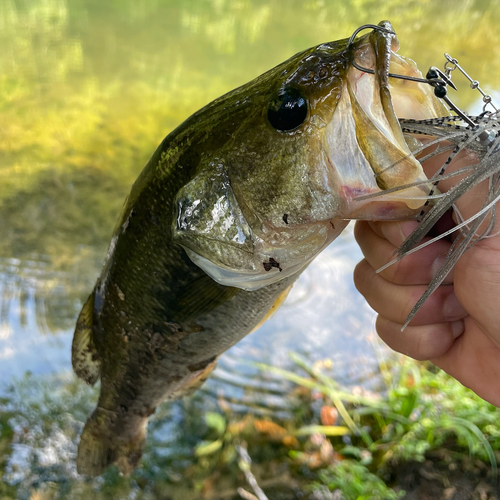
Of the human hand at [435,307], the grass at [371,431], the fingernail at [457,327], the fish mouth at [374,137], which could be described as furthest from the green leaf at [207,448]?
the fish mouth at [374,137]

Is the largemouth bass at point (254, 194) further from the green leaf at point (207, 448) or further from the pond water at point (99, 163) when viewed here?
the pond water at point (99, 163)

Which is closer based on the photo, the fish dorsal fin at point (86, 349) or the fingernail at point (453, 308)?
the fingernail at point (453, 308)

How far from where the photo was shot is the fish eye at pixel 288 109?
33.6 inches

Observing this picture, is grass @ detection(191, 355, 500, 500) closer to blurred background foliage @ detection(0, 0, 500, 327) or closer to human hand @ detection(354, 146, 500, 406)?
human hand @ detection(354, 146, 500, 406)

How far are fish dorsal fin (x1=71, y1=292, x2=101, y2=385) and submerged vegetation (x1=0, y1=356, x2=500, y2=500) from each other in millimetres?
1324

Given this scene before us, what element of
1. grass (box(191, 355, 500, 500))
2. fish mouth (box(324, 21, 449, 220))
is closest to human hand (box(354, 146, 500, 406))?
fish mouth (box(324, 21, 449, 220))

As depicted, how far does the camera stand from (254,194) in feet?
3.07

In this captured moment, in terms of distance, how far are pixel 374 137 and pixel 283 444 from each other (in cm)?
240

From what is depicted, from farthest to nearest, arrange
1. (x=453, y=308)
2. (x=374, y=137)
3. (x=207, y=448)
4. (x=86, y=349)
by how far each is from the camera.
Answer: (x=207, y=448)
(x=86, y=349)
(x=453, y=308)
(x=374, y=137)

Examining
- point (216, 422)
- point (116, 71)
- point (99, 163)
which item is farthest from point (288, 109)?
point (116, 71)

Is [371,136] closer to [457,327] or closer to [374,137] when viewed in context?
[374,137]

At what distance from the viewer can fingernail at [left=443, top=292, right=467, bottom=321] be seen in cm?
116

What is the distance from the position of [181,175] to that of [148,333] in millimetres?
559

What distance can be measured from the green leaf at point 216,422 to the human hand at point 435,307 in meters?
1.72
